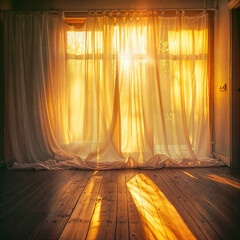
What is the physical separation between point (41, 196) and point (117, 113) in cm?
177

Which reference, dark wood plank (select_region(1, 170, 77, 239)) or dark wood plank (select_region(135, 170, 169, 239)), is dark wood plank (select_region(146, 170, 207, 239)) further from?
dark wood plank (select_region(1, 170, 77, 239))

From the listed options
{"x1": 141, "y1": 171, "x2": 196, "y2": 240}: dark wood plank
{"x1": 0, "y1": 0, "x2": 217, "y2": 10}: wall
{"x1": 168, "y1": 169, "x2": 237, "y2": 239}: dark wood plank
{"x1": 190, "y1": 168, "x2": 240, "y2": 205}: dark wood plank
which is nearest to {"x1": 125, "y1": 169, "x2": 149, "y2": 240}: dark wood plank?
{"x1": 141, "y1": 171, "x2": 196, "y2": 240}: dark wood plank

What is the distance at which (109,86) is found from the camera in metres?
3.86

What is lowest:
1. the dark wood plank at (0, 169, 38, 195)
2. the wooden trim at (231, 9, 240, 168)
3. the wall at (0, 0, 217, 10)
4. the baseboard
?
the dark wood plank at (0, 169, 38, 195)

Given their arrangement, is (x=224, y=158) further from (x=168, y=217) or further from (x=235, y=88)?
(x=168, y=217)

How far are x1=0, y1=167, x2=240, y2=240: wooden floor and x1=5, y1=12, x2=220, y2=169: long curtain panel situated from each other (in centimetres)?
62

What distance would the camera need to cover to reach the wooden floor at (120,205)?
1.68 metres

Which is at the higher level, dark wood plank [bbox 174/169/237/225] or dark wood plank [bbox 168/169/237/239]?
dark wood plank [bbox 168/169/237/239]

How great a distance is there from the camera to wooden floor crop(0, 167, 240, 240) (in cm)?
168

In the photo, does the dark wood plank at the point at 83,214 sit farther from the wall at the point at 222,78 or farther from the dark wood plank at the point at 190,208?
the wall at the point at 222,78

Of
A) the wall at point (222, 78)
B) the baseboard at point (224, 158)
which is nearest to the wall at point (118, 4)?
the wall at point (222, 78)

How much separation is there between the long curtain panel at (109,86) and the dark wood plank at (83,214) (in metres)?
1.19

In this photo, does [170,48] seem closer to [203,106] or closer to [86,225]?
[203,106]

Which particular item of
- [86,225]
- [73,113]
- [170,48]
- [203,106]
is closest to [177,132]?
[203,106]
